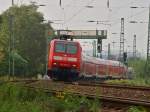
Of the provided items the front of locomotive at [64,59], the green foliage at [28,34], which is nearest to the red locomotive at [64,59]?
the front of locomotive at [64,59]

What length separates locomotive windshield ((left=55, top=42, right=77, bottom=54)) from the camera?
35.8 m

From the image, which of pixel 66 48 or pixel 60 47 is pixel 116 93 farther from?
pixel 66 48

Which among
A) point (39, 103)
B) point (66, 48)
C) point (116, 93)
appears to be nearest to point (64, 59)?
point (66, 48)

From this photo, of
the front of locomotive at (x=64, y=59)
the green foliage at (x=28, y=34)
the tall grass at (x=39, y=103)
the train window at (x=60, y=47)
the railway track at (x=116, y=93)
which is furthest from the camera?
the green foliage at (x=28, y=34)

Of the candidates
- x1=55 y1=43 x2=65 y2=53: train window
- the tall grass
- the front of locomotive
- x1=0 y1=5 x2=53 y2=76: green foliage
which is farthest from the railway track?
x1=0 y1=5 x2=53 y2=76: green foliage

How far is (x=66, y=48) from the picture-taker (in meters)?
36.0

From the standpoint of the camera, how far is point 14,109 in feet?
39.8

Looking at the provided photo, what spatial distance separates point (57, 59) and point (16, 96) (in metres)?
18.9

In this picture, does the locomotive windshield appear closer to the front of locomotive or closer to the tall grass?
the front of locomotive

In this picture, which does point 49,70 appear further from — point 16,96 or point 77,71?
point 16,96

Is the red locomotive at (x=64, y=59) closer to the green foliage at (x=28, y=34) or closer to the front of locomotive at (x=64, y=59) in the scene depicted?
the front of locomotive at (x=64, y=59)

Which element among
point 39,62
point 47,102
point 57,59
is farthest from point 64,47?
point 39,62

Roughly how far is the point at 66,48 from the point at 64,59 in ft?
2.62

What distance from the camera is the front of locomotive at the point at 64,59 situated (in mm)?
35375
